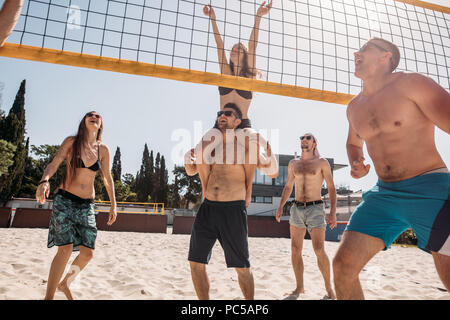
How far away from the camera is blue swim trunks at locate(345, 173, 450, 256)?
150 centimetres

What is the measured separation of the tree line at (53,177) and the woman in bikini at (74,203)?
41.1 ft

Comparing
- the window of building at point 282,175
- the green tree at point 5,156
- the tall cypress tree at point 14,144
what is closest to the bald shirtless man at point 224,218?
the window of building at point 282,175

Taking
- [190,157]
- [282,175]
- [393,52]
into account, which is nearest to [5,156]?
[282,175]

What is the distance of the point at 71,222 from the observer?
2541mm

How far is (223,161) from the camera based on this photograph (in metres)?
2.53

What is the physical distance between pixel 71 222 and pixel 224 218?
1436 mm

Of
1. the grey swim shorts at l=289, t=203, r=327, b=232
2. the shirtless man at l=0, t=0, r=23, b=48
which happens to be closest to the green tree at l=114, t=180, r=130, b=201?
the grey swim shorts at l=289, t=203, r=327, b=232

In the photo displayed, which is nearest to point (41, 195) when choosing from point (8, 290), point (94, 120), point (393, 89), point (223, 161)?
point (94, 120)

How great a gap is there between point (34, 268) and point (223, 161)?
11.1ft

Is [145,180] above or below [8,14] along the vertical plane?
above

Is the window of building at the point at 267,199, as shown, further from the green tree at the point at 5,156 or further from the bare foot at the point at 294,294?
the bare foot at the point at 294,294

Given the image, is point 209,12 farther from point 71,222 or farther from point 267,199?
point 267,199

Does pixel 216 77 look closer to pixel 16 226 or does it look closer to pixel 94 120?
pixel 94 120

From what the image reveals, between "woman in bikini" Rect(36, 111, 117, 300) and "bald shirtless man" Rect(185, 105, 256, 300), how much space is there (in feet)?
3.37
